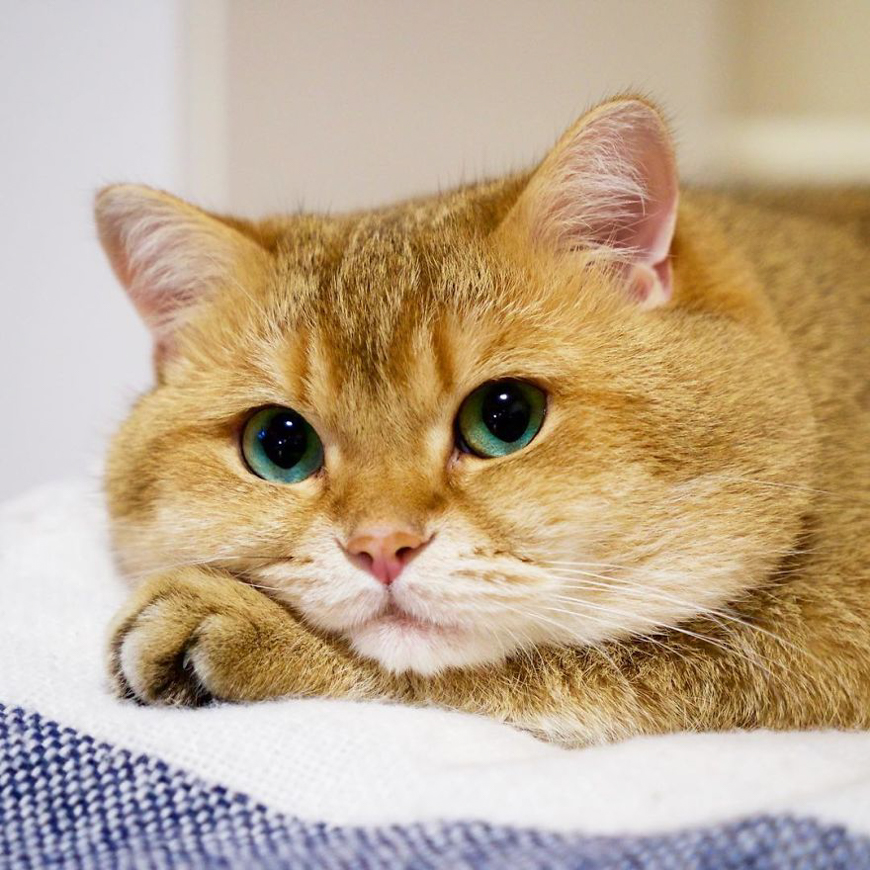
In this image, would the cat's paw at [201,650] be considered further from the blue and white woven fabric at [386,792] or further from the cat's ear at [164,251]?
the cat's ear at [164,251]

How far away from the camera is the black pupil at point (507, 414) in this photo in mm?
1227

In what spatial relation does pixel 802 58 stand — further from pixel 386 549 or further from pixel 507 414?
pixel 386 549

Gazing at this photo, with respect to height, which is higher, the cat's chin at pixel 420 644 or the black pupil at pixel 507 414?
the black pupil at pixel 507 414

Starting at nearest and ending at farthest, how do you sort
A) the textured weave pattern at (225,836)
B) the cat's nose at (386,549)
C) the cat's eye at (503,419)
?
the textured weave pattern at (225,836) < the cat's nose at (386,549) < the cat's eye at (503,419)

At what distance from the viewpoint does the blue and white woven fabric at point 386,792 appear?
0.80 m

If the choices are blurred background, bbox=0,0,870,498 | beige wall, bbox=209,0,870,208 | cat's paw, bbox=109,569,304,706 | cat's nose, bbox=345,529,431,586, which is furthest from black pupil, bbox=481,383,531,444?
blurred background, bbox=0,0,870,498

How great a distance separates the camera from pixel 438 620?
1.11 metres

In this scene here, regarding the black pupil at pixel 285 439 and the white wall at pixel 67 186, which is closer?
the black pupil at pixel 285 439

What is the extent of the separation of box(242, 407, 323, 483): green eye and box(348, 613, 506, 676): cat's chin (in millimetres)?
244

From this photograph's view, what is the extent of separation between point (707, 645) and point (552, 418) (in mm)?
354

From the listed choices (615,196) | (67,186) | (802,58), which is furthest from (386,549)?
(802,58)

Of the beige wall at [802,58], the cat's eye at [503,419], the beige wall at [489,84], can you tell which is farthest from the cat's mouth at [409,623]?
the beige wall at [802,58]

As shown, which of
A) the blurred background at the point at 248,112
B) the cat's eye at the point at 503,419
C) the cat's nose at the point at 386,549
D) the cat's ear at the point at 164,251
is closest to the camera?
the cat's nose at the point at 386,549

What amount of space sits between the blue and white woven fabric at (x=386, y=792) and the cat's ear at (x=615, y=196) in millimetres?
662
